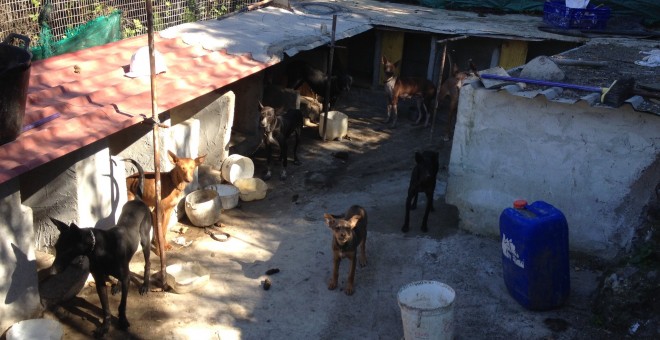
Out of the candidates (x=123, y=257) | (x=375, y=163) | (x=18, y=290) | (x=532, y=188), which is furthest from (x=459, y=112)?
(x=18, y=290)

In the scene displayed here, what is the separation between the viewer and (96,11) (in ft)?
46.4

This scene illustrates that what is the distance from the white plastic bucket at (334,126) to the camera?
14.0 metres

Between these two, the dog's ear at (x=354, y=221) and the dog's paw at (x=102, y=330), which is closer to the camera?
the dog's paw at (x=102, y=330)

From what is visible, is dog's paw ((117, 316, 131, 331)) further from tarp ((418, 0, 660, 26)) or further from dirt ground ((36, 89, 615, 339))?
tarp ((418, 0, 660, 26))

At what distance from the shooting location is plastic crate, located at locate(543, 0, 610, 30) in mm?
15211

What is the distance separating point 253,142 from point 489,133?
18.0 ft

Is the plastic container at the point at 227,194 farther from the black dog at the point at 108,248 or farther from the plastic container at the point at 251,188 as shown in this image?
the black dog at the point at 108,248

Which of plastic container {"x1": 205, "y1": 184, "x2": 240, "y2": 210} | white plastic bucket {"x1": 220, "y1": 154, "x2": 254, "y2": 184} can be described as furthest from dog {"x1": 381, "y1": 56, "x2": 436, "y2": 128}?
plastic container {"x1": 205, "y1": 184, "x2": 240, "y2": 210}

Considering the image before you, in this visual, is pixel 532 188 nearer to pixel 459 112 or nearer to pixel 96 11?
pixel 459 112

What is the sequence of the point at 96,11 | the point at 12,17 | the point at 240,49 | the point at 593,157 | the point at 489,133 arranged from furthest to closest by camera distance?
the point at 96,11
the point at 12,17
the point at 240,49
the point at 489,133
the point at 593,157

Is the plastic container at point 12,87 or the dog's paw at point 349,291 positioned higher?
the plastic container at point 12,87

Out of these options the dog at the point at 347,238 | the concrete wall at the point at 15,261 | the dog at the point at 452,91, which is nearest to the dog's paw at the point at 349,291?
the dog at the point at 347,238

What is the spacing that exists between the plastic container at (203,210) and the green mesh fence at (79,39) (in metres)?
3.73

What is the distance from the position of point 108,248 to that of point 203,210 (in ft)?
8.80
